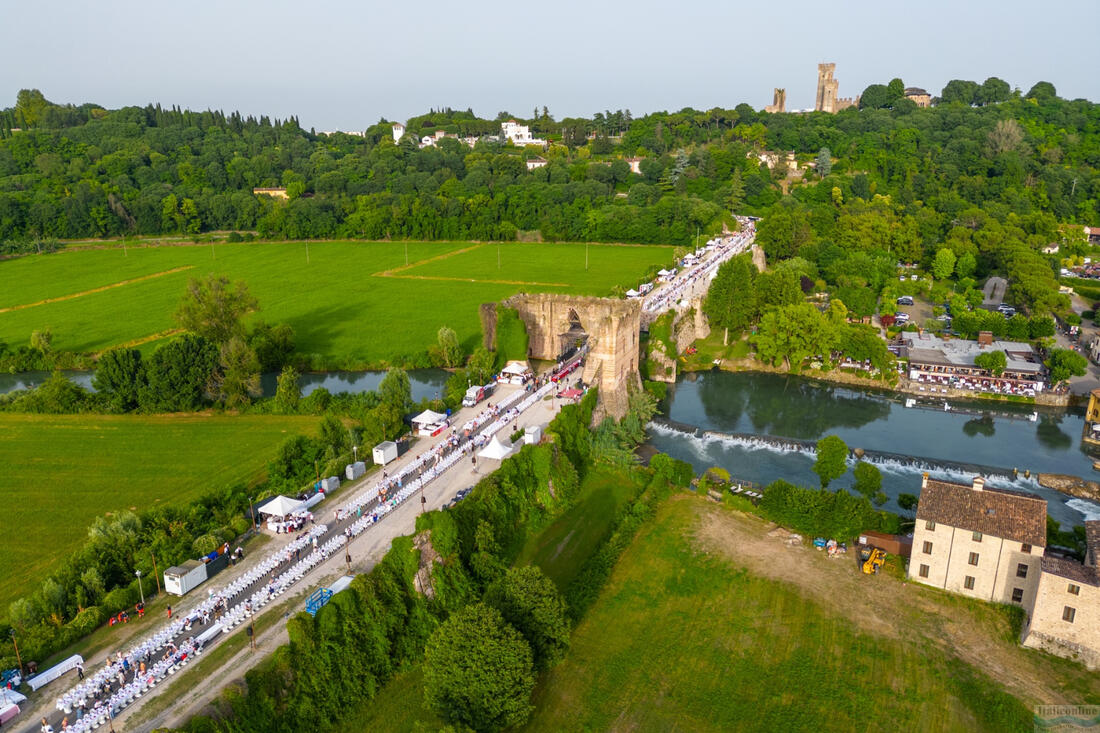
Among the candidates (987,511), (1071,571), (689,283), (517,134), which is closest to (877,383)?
(689,283)

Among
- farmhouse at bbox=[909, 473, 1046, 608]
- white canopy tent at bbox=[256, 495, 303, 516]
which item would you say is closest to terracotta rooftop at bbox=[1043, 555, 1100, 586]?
farmhouse at bbox=[909, 473, 1046, 608]

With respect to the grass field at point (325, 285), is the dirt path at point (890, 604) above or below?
below

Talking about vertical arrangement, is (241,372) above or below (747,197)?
below

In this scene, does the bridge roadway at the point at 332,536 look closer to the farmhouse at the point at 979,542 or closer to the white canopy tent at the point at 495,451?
the white canopy tent at the point at 495,451

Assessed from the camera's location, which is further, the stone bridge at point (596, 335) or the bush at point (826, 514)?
the stone bridge at point (596, 335)

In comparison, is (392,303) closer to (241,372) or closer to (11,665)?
(241,372)

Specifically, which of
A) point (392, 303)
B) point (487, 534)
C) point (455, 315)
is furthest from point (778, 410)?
Result: point (392, 303)

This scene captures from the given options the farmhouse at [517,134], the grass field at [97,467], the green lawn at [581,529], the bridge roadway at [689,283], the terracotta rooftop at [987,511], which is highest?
the farmhouse at [517,134]

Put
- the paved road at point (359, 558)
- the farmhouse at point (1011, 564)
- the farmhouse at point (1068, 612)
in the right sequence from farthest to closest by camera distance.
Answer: the farmhouse at point (1011, 564) < the farmhouse at point (1068, 612) < the paved road at point (359, 558)

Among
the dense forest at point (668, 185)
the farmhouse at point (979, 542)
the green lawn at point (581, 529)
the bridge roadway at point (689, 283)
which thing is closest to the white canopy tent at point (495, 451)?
the green lawn at point (581, 529)
